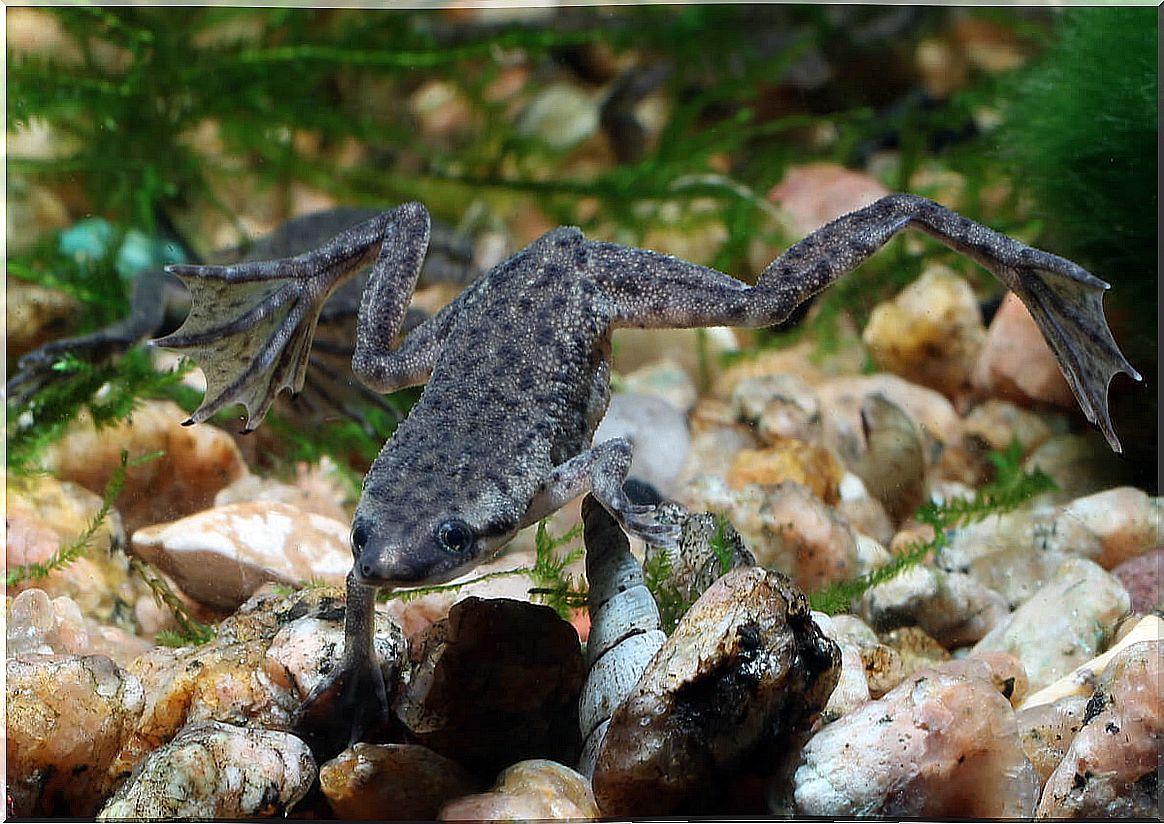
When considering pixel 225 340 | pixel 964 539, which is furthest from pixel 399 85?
pixel 964 539

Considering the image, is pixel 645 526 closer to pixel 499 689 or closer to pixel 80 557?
pixel 499 689

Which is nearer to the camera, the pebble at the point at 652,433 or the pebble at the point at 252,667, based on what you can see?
the pebble at the point at 252,667

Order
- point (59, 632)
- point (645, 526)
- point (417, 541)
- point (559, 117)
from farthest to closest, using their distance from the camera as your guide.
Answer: point (559, 117) < point (59, 632) < point (645, 526) < point (417, 541)

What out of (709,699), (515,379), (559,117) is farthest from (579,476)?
(559,117)

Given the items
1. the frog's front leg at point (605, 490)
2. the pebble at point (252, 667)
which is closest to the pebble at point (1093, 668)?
the frog's front leg at point (605, 490)

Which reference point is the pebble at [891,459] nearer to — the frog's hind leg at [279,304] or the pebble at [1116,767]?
the pebble at [1116,767]

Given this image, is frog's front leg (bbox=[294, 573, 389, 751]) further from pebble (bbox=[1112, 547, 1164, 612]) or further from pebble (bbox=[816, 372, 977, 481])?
pebble (bbox=[816, 372, 977, 481])

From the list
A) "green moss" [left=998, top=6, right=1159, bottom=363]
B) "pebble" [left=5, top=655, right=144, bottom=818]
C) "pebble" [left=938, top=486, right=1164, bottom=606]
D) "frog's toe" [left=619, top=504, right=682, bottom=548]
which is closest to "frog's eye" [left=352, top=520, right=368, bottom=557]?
"frog's toe" [left=619, top=504, right=682, bottom=548]
